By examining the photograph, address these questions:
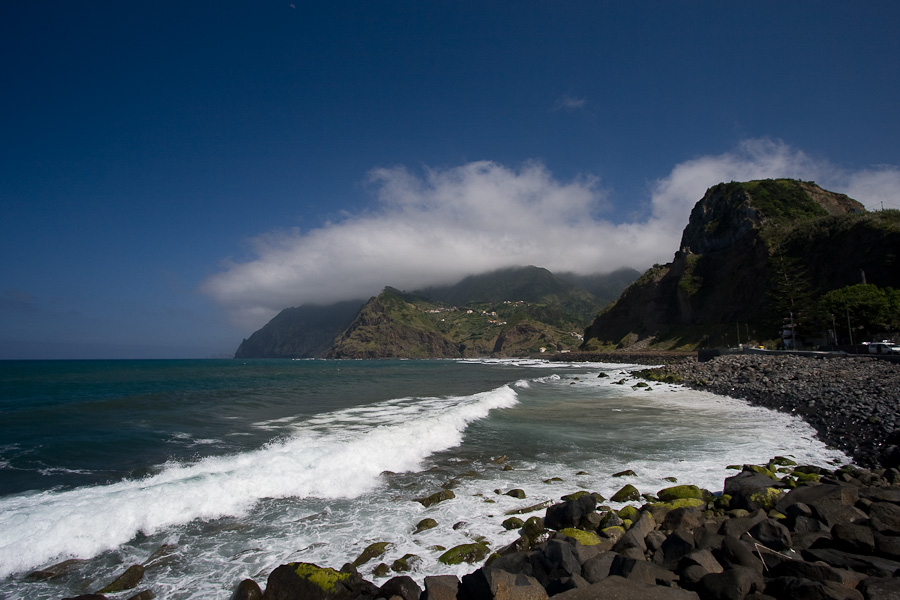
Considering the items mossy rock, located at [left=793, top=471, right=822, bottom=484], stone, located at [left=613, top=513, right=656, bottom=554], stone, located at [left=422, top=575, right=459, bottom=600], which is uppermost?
stone, located at [left=422, top=575, right=459, bottom=600]

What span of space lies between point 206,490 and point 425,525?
6.20 meters

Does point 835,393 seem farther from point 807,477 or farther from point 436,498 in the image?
point 436,498

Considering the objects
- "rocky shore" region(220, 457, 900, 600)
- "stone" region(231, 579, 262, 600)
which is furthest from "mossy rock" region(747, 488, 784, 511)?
"stone" region(231, 579, 262, 600)

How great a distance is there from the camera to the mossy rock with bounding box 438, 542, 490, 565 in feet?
25.4

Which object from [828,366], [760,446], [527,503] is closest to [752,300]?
[828,366]

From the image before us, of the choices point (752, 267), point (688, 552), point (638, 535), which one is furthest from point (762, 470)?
point (752, 267)

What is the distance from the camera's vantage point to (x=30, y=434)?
21312 mm

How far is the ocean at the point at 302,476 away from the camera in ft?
27.7

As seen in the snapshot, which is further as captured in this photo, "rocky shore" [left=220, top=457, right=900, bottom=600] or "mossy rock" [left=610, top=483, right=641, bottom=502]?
"mossy rock" [left=610, top=483, right=641, bottom=502]

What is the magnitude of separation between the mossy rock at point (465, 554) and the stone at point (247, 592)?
2977 mm

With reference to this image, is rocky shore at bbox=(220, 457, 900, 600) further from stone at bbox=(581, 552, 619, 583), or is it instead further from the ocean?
the ocean

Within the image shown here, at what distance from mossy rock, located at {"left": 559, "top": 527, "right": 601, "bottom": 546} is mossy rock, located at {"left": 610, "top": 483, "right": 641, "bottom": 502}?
2660 mm

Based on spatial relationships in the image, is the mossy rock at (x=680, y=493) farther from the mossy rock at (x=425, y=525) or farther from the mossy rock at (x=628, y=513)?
the mossy rock at (x=425, y=525)

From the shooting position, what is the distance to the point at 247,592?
6598mm
